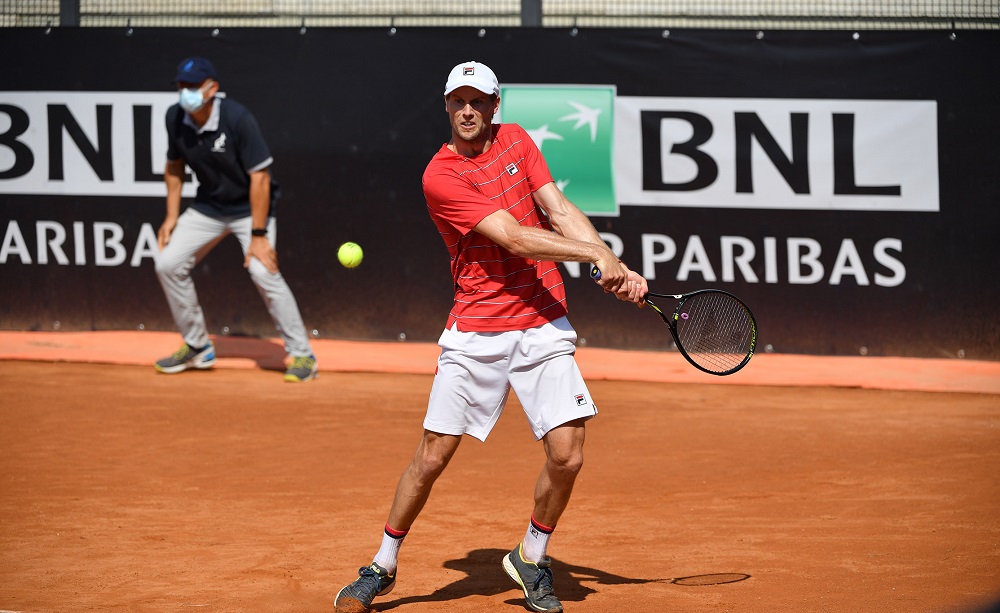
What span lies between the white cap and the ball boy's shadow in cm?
182

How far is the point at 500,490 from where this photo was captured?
635 cm

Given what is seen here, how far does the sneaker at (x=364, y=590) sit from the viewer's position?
179 inches

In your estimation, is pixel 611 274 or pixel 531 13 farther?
pixel 531 13

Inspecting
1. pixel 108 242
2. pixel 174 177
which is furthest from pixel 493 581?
pixel 108 242

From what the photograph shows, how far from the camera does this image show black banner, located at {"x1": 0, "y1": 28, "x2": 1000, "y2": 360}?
954 centimetres

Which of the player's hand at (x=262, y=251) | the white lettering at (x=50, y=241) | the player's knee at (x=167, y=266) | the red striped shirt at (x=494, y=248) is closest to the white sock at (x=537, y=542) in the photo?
the red striped shirt at (x=494, y=248)

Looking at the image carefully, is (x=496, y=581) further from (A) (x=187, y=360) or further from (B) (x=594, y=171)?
(B) (x=594, y=171)

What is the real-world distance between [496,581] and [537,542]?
40 centimetres

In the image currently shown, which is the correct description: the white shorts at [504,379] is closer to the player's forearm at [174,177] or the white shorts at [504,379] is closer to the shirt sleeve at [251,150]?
the shirt sleeve at [251,150]

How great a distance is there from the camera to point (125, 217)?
10438 millimetres

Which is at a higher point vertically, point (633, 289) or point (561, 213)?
point (561, 213)

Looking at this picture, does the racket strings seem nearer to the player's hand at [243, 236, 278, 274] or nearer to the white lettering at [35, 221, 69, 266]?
the player's hand at [243, 236, 278, 274]

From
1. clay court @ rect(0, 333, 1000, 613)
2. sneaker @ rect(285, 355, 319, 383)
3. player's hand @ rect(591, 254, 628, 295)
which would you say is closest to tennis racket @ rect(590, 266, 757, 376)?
player's hand @ rect(591, 254, 628, 295)

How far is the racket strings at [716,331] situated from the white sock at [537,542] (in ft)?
2.81
